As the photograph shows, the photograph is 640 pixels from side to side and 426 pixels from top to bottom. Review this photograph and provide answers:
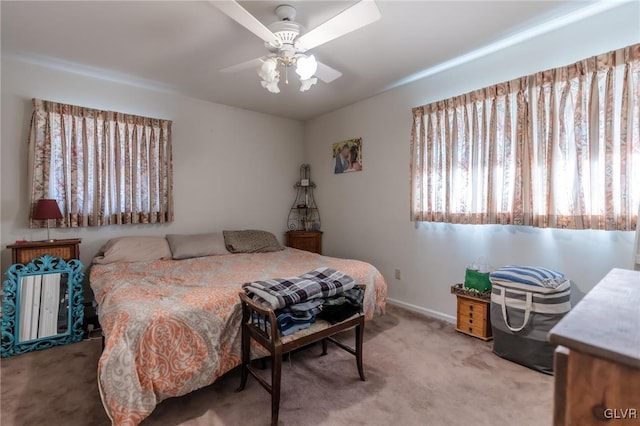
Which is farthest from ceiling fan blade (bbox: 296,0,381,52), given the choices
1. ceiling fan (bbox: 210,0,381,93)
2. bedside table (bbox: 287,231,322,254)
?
bedside table (bbox: 287,231,322,254)

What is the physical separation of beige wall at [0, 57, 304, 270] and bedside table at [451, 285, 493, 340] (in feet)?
9.04

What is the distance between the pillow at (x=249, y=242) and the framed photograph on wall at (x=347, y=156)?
1.38 metres

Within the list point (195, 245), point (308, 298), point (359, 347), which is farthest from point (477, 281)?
point (195, 245)

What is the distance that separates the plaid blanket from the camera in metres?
1.72

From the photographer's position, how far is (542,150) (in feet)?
7.72

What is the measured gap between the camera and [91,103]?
3082mm

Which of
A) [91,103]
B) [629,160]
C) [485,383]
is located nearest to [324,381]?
[485,383]

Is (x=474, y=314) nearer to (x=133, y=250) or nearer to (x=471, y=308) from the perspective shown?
(x=471, y=308)

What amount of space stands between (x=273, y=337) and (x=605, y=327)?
1342 mm

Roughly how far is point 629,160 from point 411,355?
6.64 feet

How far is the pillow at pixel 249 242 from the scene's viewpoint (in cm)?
361

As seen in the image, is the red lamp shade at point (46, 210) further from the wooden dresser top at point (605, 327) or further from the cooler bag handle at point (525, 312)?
the cooler bag handle at point (525, 312)

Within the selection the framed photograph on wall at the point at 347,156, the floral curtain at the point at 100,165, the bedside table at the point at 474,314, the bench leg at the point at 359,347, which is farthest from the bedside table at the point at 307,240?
the bench leg at the point at 359,347

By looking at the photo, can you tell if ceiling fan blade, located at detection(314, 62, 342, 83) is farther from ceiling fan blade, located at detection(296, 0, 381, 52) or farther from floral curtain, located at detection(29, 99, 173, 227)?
floral curtain, located at detection(29, 99, 173, 227)
